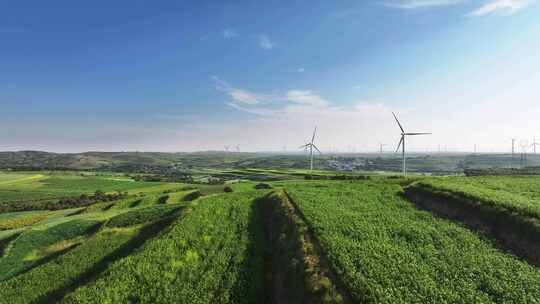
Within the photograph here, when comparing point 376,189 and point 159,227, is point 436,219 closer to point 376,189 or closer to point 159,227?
point 376,189

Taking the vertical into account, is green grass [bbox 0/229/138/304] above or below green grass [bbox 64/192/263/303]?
below

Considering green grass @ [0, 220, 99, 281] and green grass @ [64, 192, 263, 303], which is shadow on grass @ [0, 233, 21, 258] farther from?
green grass @ [64, 192, 263, 303]

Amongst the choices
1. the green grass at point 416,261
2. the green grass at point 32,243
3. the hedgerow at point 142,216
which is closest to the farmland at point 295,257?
the green grass at point 416,261

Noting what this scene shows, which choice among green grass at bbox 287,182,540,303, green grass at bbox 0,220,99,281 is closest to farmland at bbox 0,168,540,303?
green grass at bbox 287,182,540,303

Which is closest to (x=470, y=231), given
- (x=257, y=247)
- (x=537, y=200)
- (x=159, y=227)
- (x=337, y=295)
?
(x=537, y=200)

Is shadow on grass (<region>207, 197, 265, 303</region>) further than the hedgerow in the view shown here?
No

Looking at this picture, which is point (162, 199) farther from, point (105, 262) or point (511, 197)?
point (511, 197)
